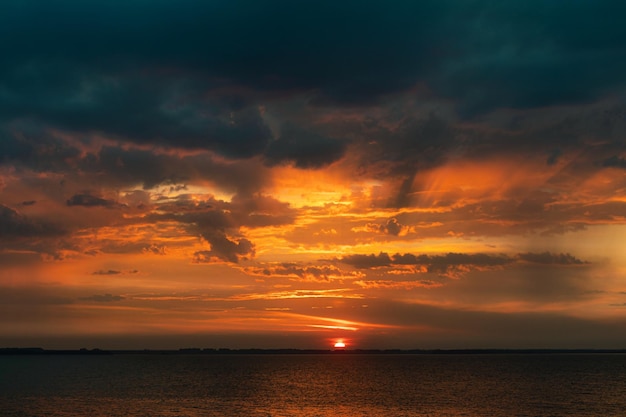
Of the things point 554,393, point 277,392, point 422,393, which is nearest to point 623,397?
point 554,393

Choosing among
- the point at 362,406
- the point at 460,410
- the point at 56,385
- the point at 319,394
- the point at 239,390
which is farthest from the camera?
the point at 56,385

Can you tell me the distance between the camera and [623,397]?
376 feet

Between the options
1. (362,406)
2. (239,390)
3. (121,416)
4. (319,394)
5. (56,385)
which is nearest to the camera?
(121,416)

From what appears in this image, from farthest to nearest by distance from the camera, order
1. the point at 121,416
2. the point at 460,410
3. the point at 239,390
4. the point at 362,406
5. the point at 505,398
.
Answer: the point at 239,390 < the point at 505,398 < the point at 362,406 < the point at 460,410 < the point at 121,416

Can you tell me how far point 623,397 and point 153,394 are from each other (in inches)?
3259

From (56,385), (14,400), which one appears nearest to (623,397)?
(14,400)

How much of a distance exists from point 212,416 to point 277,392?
39.4m

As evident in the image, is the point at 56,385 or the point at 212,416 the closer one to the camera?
the point at 212,416

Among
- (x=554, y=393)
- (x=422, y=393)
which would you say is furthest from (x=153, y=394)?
(x=554, y=393)

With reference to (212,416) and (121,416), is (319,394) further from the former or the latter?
(121,416)

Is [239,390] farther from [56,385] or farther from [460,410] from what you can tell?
[460,410]

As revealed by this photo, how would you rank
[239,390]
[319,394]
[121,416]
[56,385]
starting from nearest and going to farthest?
[121,416] → [319,394] → [239,390] → [56,385]

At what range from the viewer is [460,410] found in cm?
9369

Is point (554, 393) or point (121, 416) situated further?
point (554, 393)
